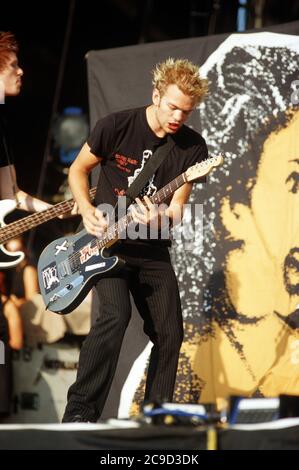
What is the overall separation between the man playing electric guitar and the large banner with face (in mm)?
834

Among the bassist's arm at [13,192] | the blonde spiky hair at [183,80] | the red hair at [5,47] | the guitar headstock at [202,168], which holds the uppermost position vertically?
the red hair at [5,47]

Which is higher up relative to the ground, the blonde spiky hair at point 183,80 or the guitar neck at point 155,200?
the blonde spiky hair at point 183,80

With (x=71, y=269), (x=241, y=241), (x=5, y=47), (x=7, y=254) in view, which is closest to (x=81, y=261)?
(x=71, y=269)

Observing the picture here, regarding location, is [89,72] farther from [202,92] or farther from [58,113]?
[58,113]

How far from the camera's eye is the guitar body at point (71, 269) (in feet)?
15.0

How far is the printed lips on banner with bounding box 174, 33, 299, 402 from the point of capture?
534 centimetres

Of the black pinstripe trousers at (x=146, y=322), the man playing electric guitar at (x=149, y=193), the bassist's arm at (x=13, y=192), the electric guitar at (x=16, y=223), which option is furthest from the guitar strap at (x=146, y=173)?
the bassist's arm at (x=13, y=192)

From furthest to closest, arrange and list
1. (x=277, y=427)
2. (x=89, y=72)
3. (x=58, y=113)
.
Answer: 1. (x=58, y=113)
2. (x=89, y=72)
3. (x=277, y=427)

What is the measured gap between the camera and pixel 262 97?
5453 millimetres

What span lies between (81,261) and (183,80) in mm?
1194

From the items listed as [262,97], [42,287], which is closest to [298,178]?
[262,97]

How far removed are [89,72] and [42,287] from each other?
6.23ft

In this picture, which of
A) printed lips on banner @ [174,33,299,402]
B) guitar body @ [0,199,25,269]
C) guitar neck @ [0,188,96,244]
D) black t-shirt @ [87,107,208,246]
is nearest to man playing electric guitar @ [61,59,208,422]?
black t-shirt @ [87,107,208,246]

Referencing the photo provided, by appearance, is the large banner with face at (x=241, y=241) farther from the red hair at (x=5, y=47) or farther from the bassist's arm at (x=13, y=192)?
the red hair at (x=5, y=47)
